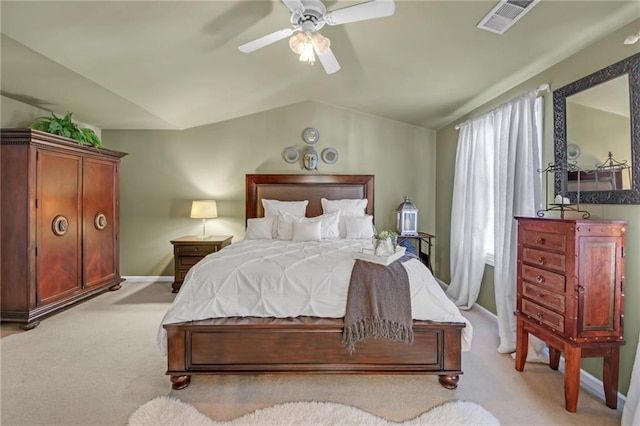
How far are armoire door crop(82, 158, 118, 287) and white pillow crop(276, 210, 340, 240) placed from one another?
96.6 inches

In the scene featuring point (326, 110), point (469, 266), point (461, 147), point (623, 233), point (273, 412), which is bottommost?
point (273, 412)

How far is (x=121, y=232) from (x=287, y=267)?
3918 millimetres

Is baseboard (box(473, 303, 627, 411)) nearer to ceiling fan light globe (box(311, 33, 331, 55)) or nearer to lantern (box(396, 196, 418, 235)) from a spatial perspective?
lantern (box(396, 196, 418, 235))

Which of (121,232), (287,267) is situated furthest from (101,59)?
(121,232)

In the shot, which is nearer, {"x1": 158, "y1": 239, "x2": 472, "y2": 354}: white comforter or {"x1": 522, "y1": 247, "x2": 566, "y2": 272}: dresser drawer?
{"x1": 522, "y1": 247, "x2": 566, "y2": 272}: dresser drawer

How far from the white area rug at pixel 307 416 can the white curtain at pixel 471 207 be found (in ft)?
6.54

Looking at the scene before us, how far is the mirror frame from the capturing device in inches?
75.2

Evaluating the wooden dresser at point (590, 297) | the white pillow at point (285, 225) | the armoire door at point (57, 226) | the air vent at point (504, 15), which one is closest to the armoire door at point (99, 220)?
the armoire door at point (57, 226)

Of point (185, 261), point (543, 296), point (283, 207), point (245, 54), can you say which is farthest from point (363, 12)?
point (185, 261)

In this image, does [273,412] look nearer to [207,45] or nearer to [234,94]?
[207,45]

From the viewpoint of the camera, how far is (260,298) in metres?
2.23

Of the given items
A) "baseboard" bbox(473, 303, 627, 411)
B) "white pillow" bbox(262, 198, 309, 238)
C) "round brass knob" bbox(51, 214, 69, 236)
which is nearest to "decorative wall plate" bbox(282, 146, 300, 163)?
"white pillow" bbox(262, 198, 309, 238)

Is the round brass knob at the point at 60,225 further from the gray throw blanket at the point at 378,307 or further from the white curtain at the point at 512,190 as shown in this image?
the white curtain at the point at 512,190

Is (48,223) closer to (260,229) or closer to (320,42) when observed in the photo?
(260,229)
